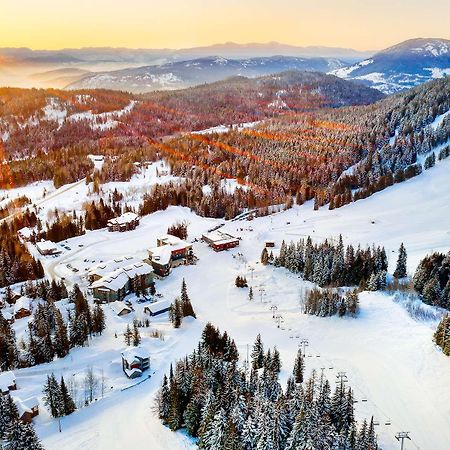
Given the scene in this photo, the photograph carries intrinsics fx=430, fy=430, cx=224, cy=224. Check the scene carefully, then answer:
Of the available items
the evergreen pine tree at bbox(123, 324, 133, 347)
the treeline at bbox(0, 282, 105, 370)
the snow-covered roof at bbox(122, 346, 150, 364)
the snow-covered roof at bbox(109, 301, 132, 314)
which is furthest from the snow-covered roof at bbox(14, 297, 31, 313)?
the snow-covered roof at bbox(122, 346, 150, 364)

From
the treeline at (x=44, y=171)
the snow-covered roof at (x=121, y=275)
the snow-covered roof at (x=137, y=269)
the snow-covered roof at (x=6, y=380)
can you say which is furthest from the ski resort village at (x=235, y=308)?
the treeline at (x=44, y=171)

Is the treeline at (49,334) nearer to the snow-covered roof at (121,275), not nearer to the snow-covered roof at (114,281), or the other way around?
the snow-covered roof at (114,281)

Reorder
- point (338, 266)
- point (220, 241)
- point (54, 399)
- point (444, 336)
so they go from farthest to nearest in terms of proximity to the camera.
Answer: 1. point (220, 241)
2. point (338, 266)
3. point (444, 336)
4. point (54, 399)

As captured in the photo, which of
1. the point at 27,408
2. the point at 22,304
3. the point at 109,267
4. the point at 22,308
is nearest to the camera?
the point at 27,408

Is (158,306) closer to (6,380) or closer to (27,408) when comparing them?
(6,380)

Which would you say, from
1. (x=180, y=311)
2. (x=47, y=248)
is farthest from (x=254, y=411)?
(x=47, y=248)

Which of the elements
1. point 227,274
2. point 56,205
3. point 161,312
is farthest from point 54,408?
point 56,205
